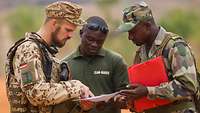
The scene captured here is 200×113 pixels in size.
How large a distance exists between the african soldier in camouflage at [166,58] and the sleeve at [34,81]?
2.56 feet

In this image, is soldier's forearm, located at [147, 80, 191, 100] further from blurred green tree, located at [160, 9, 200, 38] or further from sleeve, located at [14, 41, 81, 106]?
blurred green tree, located at [160, 9, 200, 38]

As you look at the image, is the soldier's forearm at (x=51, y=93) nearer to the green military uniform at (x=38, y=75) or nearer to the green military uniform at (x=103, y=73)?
the green military uniform at (x=38, y=75)

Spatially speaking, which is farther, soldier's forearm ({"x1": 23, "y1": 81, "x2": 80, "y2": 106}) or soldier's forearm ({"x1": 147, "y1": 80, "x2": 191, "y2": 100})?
soldier's forearm ({"x1": 147, "y1": 80, "x2": 191, "y2": 100})

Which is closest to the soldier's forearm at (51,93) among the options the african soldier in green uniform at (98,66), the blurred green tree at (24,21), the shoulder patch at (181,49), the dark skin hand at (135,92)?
the dark skin hand at (135,92)

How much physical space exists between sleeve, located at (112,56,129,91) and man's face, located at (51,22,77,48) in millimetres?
1671

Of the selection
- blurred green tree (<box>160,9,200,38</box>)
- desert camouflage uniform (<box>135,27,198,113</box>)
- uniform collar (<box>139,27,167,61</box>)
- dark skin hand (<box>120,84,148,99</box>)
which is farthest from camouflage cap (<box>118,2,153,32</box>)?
blurred green tree (<box>160,9,200,38</box>)

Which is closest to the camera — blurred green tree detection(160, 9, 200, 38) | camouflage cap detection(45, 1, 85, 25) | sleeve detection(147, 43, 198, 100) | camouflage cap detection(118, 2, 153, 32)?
camouflage cap detection(45, 1, 85, 25)

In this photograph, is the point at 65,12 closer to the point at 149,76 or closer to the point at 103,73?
the point at 149,76

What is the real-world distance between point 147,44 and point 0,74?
30106mm

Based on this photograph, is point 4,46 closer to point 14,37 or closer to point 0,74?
point 14,37

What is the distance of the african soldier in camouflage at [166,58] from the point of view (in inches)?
222

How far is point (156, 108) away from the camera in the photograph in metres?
5.92

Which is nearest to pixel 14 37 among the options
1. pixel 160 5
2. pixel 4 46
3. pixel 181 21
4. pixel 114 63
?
pixel 4 46

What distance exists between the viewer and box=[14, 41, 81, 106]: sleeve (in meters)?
4.96
